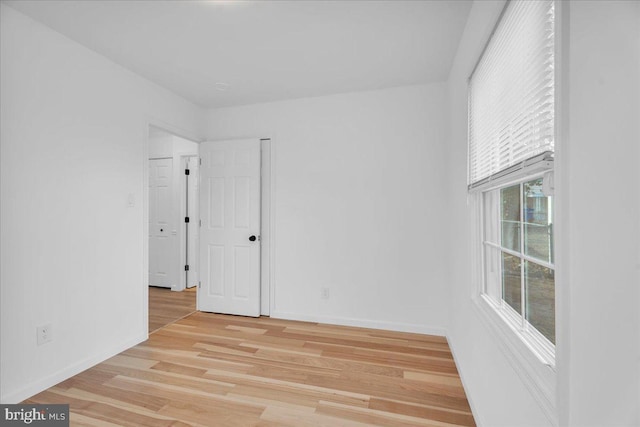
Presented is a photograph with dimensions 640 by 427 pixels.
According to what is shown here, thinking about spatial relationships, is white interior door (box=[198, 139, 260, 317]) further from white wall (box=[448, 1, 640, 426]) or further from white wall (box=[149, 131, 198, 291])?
white wall (box=[448, 1, 640, 426])

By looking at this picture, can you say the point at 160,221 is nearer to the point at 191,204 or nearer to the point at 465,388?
the point at 191,204

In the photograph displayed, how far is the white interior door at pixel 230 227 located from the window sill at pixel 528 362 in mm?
2709

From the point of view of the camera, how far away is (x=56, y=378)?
2229mm

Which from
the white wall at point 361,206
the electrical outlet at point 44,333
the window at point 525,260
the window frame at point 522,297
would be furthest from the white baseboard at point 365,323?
the electrical outlet at point 44,333

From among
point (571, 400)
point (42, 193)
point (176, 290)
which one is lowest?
point (176, 290)

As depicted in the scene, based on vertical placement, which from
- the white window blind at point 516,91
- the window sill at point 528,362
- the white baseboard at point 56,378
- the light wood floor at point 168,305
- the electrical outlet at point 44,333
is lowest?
the light wood floor at point 168,305

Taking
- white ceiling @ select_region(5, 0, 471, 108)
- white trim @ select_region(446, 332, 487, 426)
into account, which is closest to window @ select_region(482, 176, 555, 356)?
white trim @ select_region(446, 332, 487, 426)

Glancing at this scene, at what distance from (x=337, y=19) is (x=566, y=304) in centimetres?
211

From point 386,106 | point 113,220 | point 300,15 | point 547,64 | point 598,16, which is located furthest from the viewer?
point 386,106

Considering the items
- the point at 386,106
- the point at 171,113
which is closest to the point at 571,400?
the point at 386,106

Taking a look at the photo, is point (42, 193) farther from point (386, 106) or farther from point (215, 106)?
point (386, 106)

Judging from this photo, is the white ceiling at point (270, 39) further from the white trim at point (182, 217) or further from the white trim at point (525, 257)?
the white trim at point (182, 217)

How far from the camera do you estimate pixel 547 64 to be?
946 millimetres

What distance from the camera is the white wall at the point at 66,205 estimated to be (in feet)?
6.53
